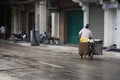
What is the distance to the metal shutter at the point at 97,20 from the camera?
97.4 feet

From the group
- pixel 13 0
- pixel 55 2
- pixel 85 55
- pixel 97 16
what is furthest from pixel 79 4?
pixel 13 0

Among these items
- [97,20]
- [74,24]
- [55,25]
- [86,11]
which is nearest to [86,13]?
[86,11]

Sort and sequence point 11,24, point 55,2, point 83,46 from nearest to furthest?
point 83,46 < point 55,2 < point 11,24

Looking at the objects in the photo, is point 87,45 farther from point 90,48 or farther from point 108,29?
point 108,29

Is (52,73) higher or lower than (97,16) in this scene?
lower

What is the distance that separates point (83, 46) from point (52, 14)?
16.1 m

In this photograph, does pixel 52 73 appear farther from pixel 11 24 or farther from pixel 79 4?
pixel 11 24

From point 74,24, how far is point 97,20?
414cm

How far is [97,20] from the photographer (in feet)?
99.2

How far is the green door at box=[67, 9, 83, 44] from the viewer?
3338cm

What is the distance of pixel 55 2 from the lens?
35.7m

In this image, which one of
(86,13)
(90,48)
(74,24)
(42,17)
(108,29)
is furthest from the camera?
(42,17)

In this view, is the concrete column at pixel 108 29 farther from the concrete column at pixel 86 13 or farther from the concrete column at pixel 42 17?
the concrete column at pixel 42 17

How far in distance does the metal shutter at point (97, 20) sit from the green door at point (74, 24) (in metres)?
2.30
